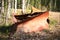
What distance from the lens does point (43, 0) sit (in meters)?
10.7

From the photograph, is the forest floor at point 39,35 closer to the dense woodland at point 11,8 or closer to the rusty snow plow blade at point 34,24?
the dense woodland at point 11,8

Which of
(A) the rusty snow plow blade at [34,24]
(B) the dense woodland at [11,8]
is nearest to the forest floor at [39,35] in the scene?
(B) the dense woodland at [11,8]

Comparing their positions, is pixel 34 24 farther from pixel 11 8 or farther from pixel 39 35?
pixel 11 8

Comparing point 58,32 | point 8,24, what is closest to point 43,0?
point 8,24

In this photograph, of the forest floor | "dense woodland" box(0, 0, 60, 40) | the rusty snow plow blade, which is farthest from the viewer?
"dense woodland" box(0, 0, 60, 40)

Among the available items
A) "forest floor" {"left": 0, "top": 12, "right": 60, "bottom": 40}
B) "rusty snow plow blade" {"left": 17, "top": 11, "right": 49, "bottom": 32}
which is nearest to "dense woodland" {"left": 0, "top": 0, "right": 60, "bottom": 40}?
"forest floor" {"left": 0, "top": 12, "right": 60, "bottom": 40}

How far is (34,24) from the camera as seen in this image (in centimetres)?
539

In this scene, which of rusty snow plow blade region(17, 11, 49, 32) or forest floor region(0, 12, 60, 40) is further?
rusty snow plow blade region(17, 11, 49, 32)

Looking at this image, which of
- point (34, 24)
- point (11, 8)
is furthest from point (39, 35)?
point (11, 8)

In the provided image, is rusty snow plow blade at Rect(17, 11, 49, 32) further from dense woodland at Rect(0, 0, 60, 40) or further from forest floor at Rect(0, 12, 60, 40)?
dense woodland at Rect(0, 0, 60, 40)

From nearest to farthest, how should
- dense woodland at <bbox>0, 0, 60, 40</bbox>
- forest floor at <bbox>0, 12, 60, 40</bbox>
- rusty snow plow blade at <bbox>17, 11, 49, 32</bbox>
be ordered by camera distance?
forest floor at <bbox>0, 12, 60, 40</bbox>, rusty snow plow blade at <bbox>17, 11, 49, 32</bbox>, dense woodland at <bbox>0, 0, 60, 40</bbox>

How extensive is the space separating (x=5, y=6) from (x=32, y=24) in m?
2.23

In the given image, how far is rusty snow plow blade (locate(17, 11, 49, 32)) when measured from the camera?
5.33 m

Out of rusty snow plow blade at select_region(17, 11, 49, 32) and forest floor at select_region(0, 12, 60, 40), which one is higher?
rusty snow plow blade at select_region(17, 11, 49, 32)
